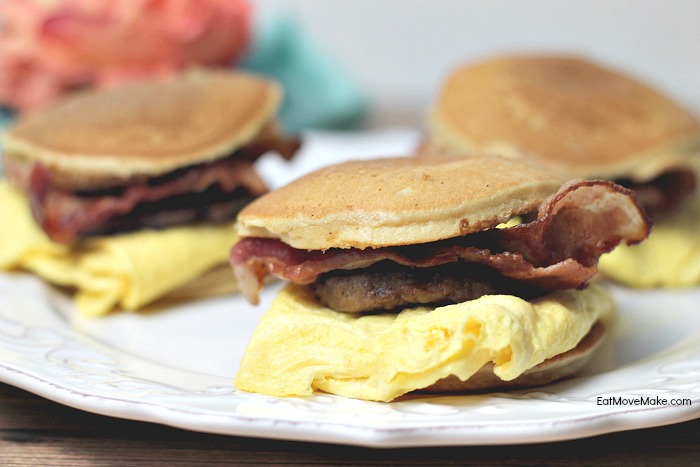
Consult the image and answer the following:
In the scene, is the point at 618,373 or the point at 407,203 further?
the point at 618,373

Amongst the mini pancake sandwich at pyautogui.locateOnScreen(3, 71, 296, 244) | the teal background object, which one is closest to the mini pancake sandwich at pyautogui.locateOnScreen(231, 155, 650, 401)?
the mini pancake sandwich at pyautogui.locateOnScreen(3, 71, 296, 244)

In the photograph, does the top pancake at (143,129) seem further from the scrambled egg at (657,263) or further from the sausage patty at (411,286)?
the scrambled egg at (657,263)

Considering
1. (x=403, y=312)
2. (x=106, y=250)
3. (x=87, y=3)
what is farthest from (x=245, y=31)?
(x=403, y=312)

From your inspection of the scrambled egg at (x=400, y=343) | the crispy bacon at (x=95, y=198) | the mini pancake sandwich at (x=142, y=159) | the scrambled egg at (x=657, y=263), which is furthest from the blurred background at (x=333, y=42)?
the scrambled egg at (x=400, y=343)

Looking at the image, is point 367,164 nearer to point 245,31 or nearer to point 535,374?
point 535,374

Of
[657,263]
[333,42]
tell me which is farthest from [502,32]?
[657,263]

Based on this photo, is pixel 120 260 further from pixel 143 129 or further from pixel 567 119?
pixel 567 119

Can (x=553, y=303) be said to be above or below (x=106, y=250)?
above
